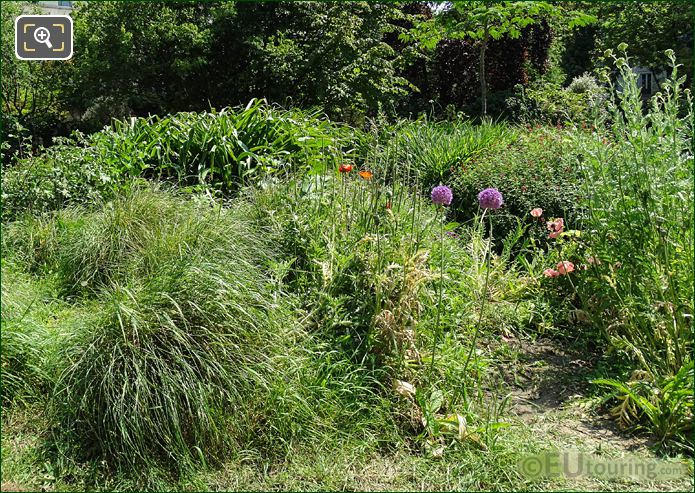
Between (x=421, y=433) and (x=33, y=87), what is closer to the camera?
(x=421, y=433)

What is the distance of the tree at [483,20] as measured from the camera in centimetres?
853

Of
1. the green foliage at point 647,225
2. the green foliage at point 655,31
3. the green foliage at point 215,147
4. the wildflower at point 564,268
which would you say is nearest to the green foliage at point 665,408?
the green foliage at point 647,225

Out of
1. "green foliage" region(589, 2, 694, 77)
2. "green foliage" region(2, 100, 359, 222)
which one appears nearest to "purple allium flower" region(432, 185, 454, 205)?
"green foliage" region(2, 100, 359, 222)

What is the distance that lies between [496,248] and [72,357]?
3755 millimetres

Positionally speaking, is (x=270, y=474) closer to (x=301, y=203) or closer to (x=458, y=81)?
(x=301, y=203)

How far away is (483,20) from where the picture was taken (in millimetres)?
9039

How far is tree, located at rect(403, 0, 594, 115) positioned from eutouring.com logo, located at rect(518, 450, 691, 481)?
252 inches

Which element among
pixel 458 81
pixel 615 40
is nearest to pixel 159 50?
pixel 458 81

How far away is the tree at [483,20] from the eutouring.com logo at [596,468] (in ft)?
21.0

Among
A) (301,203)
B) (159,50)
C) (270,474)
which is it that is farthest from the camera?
(159,50)

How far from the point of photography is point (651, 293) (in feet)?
11.2

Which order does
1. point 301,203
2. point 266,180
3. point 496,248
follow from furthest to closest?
point 496,248
point 266,180
point 301,203

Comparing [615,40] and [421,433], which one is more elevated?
[615,40]

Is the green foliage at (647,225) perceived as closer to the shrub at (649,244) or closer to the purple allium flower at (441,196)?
the shrub at (649,244)
